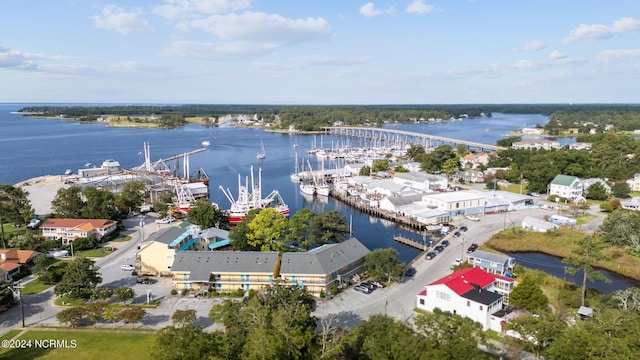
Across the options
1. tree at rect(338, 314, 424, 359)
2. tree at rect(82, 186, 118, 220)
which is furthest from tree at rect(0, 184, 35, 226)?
tree at rect(338, 314, 424, 359)

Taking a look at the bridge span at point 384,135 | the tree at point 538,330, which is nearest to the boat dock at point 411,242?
the tree at point 538,330

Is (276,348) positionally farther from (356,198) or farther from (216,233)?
(356,198)

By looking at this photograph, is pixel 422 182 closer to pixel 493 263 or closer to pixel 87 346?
pixel 493 263

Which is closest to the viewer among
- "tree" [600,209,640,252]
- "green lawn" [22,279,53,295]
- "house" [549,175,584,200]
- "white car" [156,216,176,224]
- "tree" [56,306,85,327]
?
"tree" [56,306,85,327]

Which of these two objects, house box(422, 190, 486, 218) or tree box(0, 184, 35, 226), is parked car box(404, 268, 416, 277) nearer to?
house box(422, 190, 486, 218)

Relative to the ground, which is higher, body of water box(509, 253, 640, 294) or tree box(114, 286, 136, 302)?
tree box(114, 286, 136, 302)

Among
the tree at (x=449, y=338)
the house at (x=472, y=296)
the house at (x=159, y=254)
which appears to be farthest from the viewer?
the house at (x=159, y=254)

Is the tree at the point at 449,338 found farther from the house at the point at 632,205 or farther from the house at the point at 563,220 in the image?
the house at the point at 632,205
